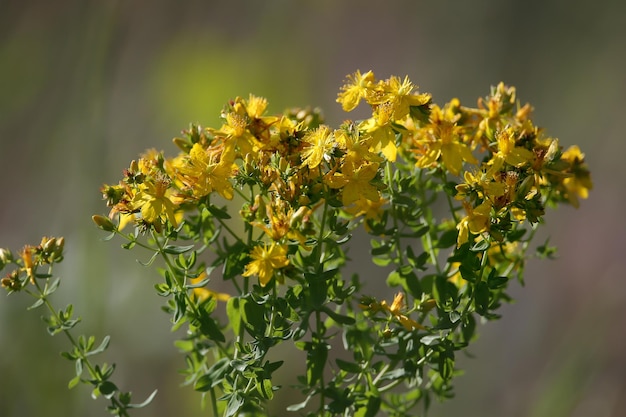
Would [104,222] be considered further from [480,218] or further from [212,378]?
[480,218]

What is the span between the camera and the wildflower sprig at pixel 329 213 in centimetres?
81

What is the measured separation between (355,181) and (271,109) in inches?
42.5

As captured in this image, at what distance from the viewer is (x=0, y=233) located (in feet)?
6.63

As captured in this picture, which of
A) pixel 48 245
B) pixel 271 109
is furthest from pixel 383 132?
pixel 271 109

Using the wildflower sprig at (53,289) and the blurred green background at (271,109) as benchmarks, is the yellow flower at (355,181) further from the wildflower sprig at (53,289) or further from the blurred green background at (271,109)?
the blurred green background at (271,109)

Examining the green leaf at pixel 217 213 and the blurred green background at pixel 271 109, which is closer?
the green leaf at pixel 217 213

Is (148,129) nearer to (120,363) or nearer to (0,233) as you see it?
(0,233)

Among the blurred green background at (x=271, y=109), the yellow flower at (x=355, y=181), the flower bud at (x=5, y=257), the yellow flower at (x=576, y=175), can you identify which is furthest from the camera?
the blurred green background at (x=271, y=109)

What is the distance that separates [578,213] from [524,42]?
1.74 ft

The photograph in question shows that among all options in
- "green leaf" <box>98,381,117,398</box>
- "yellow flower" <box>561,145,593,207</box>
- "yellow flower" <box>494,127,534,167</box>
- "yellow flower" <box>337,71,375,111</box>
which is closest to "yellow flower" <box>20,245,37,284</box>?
"green leaf" <box>98,381,117,398</box>

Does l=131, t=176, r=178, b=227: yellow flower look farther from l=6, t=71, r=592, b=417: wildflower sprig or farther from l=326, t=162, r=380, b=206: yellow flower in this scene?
l=326, t=162, r=380, b=206: yellow flower

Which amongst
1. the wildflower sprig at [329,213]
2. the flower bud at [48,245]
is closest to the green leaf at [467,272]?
the wildflower sprig at [329,213]

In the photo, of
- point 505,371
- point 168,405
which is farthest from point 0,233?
point 505,371

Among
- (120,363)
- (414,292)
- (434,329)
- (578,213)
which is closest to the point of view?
(434,329)
